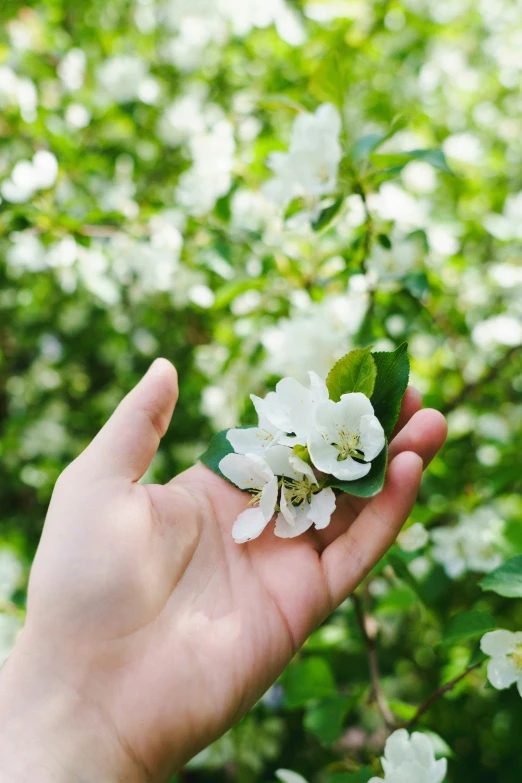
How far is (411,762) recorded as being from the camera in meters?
1.10

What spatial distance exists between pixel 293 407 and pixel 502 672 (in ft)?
2.05

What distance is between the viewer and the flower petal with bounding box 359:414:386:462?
44.7 inches

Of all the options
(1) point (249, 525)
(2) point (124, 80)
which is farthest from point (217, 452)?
(2) point (124, 80)

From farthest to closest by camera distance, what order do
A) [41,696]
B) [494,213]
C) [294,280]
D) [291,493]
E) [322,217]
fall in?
1. [494,213]
2. [294,280]
3. [322,217]
4. [291,493]
5. [41,696]

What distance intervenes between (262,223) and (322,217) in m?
0.78

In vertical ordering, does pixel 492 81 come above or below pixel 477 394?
above

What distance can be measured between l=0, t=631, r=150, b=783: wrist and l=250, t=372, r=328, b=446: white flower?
59 cm

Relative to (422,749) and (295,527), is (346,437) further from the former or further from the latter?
(422,749)

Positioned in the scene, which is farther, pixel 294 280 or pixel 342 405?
pixel 294 280

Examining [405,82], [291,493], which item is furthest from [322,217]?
[405,82]

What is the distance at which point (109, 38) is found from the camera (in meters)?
2.99

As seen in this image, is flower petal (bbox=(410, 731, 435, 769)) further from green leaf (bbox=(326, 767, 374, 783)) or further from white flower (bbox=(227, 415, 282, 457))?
white flower (bbox=(227, 415, 282, 457))

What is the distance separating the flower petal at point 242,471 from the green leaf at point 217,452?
0.07 meters

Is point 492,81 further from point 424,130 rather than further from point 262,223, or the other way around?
point 262,223
